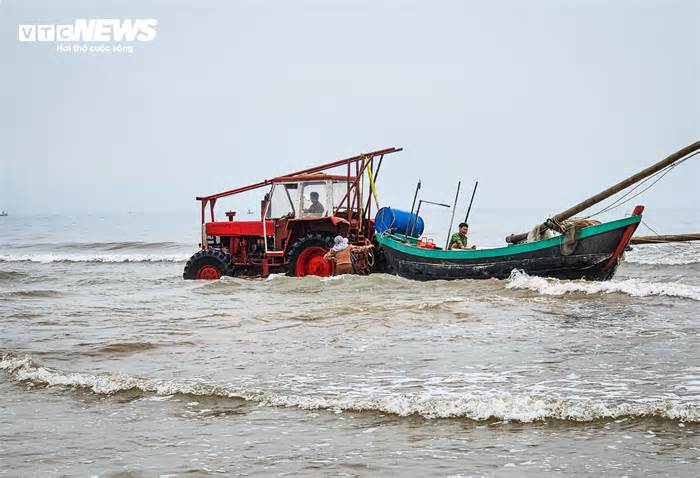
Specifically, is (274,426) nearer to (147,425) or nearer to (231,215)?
(147,425)

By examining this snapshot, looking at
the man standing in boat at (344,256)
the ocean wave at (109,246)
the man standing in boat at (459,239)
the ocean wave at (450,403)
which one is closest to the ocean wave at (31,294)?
the man standing in boat at (344,256)

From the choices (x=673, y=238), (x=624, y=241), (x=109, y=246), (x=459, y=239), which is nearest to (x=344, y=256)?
(x=459, y=239)

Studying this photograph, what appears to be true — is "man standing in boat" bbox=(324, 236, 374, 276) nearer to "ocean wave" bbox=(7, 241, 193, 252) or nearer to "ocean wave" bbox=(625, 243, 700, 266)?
"ocean wave" bbox=(625, 243, 700, 266)

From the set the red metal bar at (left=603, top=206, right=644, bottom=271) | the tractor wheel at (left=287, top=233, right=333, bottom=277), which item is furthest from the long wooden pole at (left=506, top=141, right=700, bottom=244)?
the tractor wheel at (left=287, top=233, right=333, bottom=277)

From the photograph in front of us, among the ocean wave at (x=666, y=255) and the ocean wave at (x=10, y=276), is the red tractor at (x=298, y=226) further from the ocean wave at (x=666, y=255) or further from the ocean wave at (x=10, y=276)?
the ocean wave at (x=666, y=255)

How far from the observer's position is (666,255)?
2412cm

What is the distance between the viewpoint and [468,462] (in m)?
4.55

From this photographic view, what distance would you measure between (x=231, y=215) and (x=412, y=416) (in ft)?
38.8

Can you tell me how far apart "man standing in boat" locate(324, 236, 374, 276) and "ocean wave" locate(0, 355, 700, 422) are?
841 cm

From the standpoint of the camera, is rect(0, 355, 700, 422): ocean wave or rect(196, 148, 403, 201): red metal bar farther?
rect(196, 148, 403, 201): red metal bar

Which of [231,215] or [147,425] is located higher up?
[231,215]

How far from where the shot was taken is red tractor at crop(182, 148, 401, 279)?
51.5ft

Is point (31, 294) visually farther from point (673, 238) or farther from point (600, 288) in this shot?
point (673, 238)

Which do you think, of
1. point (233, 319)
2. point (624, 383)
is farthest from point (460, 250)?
point (624, 383)
